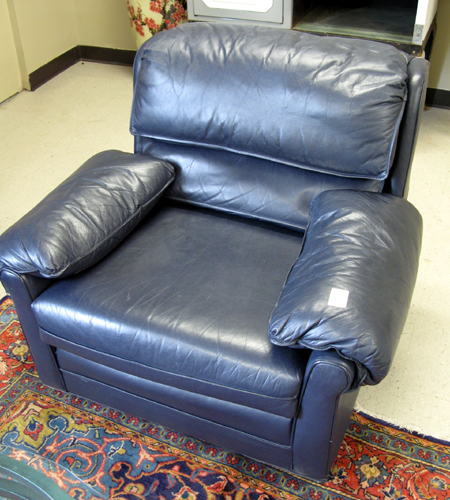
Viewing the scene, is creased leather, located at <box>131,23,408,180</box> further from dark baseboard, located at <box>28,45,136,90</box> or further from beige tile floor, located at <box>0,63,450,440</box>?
dark baseboard, located at <box>28,45,136,90</box>

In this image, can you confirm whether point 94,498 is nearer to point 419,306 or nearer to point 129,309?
point 129,309

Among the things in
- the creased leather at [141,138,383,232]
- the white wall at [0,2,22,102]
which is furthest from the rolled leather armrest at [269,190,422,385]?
the white wall at [0,2,22,102]

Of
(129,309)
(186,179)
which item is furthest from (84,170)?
(129,309)

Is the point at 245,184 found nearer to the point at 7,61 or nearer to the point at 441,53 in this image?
the point at 441,53

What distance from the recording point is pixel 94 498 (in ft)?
3.04

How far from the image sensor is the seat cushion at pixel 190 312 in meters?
1.19

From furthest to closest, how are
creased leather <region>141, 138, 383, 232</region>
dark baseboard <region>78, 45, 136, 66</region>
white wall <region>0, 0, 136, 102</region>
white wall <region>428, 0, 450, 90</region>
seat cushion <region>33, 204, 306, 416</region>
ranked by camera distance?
1. dark baseboard <region>78, 45, 136, 66</region>
2. white wall <region>0, 0, 136, 102</region>
3. white wall <region>428, 0, 450, 90</region>
4. creased leather <region>141, 138, 383, 232</region>
5. seat cushion <region>33, 204, 306, 416</region>

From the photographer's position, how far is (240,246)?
1.49 meters

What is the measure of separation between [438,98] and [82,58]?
2234 millimetres

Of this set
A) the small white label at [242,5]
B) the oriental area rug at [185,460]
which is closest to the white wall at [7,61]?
the small white label at [242,5]

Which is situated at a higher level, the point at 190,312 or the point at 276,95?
the point at 276,95

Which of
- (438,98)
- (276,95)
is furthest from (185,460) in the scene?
(438,98)

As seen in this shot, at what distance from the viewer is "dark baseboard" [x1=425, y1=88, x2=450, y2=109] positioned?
2.92 meters

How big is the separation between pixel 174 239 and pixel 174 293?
0.77ft
